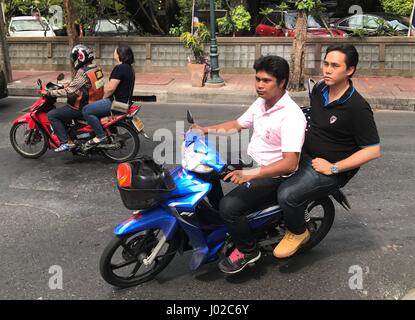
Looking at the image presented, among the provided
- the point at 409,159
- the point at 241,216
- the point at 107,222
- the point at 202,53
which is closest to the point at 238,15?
the point at 202,53

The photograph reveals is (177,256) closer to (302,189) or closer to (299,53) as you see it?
(302,189)

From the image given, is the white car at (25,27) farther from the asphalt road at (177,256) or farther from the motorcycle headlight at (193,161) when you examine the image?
the motorcycle headlight at (193,161)

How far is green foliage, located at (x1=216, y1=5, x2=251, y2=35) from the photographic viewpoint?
13.9 m

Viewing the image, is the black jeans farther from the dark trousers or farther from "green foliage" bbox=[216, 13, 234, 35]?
"green foliage" bbox=[216, 13, 234, 35]

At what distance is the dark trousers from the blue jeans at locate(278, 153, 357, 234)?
383 centimetres

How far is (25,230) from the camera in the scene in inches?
178

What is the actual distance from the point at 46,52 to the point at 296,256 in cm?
1259

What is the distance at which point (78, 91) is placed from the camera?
20.4 ft

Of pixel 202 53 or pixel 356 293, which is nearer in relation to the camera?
pixel 356 293

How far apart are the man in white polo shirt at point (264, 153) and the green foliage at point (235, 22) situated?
36.0 ft
